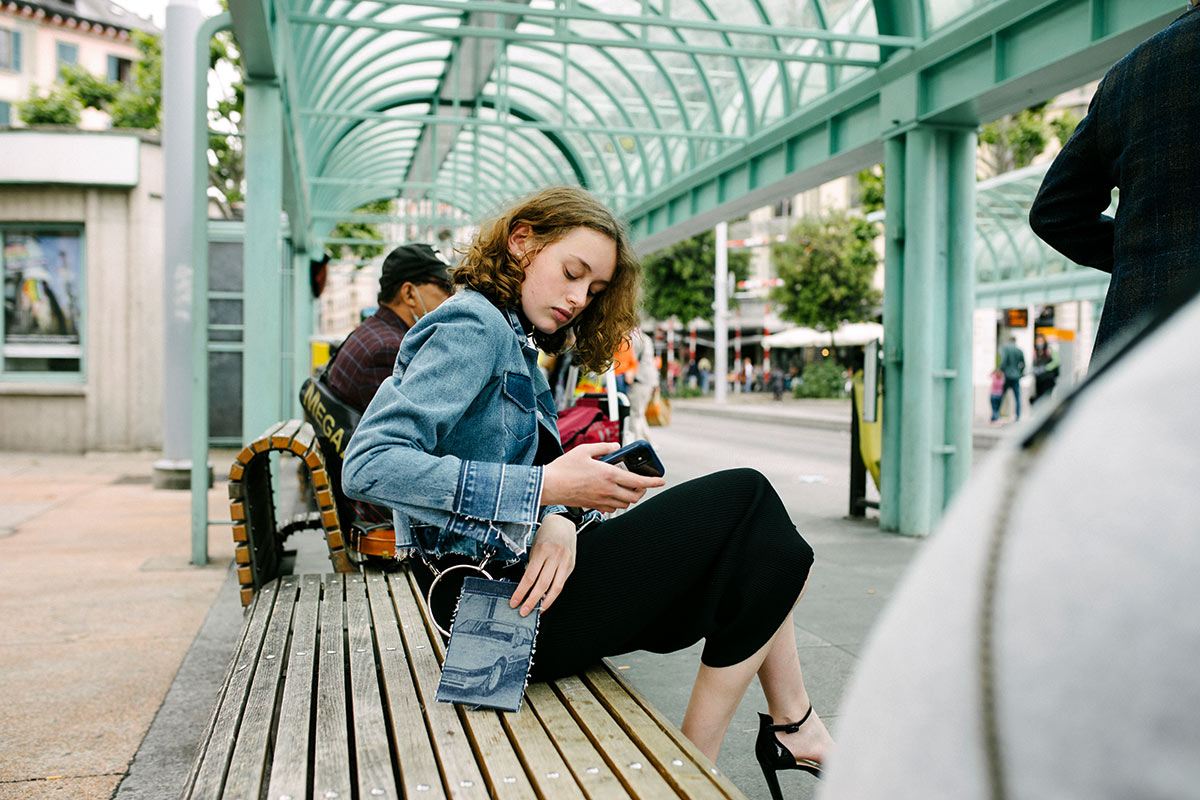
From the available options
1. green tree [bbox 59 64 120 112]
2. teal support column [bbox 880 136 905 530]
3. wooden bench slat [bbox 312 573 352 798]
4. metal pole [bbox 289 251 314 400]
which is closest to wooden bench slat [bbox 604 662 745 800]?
wooden bench slat [bbox 312 573 352 798]

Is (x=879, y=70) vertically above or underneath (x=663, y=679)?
above

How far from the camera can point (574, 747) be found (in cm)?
162

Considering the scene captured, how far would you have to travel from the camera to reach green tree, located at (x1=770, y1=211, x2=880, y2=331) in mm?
36969

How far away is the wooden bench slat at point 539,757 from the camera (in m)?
1.43

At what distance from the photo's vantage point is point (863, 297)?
37250mm

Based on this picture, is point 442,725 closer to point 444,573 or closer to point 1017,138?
point 444,573

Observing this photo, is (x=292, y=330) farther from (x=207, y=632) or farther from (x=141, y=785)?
(x=141, y=785)

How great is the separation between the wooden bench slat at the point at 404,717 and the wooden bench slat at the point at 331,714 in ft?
0.26

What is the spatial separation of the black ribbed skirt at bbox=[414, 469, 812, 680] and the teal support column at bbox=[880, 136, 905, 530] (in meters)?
5.06

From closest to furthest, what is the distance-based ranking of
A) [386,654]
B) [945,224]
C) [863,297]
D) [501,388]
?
1. [501,388]
2. [386,654]
3. [945,224]
4. [863,297]

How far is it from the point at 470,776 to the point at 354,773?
0.68 ft

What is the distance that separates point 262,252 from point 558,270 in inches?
159

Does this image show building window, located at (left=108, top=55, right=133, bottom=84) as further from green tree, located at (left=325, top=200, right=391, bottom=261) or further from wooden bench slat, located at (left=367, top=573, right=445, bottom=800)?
wooden bench slat, located at (left=367, top=573, right=445, bottom=800)

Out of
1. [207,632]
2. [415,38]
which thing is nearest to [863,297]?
[415,38]
